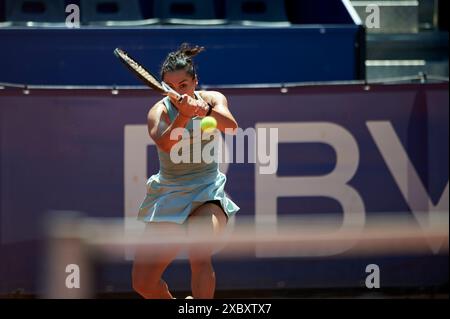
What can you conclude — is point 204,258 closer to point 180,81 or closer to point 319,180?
point 180,81

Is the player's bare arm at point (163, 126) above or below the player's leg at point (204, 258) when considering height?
above

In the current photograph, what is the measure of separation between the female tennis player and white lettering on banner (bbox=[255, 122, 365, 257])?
1913 mm

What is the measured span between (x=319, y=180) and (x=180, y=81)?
2413 mm

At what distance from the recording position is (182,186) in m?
5.32

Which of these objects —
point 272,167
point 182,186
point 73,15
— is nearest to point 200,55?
point 272,167

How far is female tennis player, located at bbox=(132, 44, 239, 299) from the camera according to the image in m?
5.11

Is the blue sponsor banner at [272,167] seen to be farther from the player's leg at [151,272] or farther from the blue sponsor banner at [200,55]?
the player's leg at [151,272]

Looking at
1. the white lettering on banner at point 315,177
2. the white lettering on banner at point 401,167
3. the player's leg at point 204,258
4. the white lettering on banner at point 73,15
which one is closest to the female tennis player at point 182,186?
the player's leg at point 204,258

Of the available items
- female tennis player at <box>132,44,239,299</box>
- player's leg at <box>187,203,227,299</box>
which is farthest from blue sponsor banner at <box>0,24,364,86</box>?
player's leg at <box>187,203,227,299</box>

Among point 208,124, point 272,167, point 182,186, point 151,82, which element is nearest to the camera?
point 208,124

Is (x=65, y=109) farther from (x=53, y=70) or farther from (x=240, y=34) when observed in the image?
(x=240, y=34)

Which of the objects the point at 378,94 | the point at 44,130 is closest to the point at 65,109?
the point at 44,130

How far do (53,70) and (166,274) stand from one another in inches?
74.0

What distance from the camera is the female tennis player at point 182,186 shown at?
16.8ft
